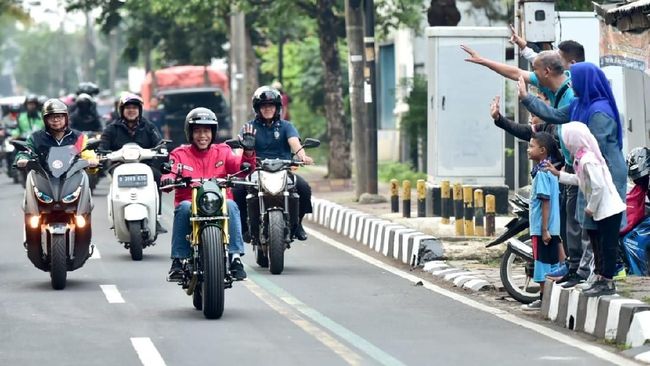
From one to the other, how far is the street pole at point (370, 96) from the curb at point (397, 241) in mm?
2688

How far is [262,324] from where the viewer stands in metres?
12.6

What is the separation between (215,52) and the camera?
5038 cm

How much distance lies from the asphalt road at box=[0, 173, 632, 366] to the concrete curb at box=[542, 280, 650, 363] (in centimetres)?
35

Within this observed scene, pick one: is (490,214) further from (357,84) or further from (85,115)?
(85,115)

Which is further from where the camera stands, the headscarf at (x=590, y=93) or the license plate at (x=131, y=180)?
the license plate at (x=131, y=180)

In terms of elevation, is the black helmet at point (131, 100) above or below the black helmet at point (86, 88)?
below

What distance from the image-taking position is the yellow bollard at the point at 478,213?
19750mm

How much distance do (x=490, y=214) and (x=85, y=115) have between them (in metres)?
11.2

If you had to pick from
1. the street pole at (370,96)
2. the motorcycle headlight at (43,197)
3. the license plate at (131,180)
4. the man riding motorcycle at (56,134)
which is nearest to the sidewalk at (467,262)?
the street pole at (370,96)

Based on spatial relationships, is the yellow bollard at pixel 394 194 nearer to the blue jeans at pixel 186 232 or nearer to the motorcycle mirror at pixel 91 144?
the motorcycle mirror at pixel 91 144

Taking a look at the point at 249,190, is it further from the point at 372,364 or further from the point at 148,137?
the point at 372,364

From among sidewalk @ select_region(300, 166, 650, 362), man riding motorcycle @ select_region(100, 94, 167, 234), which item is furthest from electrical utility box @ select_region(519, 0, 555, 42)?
man riding motorcycle @ select_region(100, 94, 167, 234)

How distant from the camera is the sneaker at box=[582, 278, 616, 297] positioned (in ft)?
40.0

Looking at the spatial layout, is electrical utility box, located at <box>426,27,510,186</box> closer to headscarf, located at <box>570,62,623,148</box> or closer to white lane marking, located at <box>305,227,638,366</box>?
white lane marking, located at <box>305,227,638,366</box>
